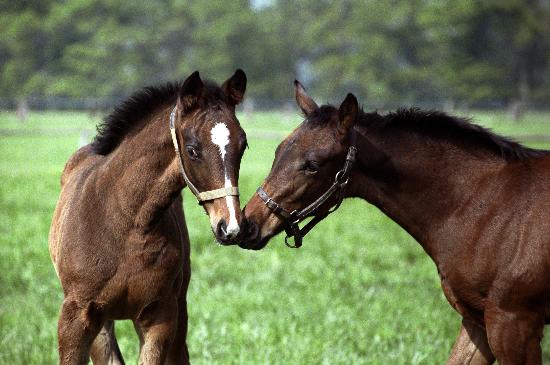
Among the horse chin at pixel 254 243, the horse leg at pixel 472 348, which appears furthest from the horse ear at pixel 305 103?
the horse leg at pixel 472 348

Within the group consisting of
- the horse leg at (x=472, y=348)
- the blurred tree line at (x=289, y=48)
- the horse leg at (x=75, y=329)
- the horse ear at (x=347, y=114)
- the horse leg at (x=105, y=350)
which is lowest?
the horse leg at (x=472, y=348)

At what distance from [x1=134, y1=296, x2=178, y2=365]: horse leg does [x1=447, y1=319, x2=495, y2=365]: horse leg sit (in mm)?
1575

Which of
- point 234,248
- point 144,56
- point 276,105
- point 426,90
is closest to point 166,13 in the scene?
point 144,56

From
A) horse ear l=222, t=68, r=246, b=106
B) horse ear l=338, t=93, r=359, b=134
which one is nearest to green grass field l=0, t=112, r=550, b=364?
horse ear l=338, t=93, r=359, b=134

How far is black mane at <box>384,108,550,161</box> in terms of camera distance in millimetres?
4582

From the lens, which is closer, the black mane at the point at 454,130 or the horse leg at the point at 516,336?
the horse leg at the point at 516,336

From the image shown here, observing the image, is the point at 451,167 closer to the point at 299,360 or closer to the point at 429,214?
the point at 429,214

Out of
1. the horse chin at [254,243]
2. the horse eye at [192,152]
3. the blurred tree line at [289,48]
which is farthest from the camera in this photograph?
the blurred tree line at [289,48]

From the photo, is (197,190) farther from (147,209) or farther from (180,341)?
(180,341)

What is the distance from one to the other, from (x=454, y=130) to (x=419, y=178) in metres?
0.36

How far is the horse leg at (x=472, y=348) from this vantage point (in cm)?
453

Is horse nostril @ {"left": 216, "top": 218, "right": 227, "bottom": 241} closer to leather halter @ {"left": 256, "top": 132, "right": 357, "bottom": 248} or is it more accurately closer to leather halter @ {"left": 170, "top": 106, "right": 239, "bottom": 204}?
leather halter @ {"left": 170, "top": 106, "right": 239, "bottom": 204}

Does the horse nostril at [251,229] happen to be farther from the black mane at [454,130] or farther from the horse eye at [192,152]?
the black mane at [454,130]

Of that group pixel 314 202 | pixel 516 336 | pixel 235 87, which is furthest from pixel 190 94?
pixel 516 336
